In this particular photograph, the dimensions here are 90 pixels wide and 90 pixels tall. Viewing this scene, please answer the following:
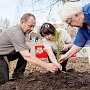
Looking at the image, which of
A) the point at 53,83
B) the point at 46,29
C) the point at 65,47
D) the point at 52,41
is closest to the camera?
the point at 53,83

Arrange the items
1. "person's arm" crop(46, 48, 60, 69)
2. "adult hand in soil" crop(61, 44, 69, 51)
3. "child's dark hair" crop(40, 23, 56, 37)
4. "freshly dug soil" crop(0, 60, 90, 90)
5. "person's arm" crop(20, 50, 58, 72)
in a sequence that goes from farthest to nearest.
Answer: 1. "adult hand in soil" crop(61, 44, 69, 51)
2. "child's dark hair" crop(40, 23, 56, 37)
3. "person's arm" crop(46, 48, 60, 69)
4. "person's arm" crop(20, 50, 58, 72)
5. "freshly dug soil" crop(0, 60, 90, 90)

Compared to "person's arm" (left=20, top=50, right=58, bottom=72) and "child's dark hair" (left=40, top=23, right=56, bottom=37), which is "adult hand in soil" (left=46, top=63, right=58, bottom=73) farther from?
"child's dark hair" (left=40, top=23, right=56, bottom=37)

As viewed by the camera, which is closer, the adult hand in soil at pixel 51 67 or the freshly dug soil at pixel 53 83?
the freshly dug soil at pixel 53 83

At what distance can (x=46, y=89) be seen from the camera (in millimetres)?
5070

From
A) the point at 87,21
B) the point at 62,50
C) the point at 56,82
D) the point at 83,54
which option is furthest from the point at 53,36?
the point at 83,54

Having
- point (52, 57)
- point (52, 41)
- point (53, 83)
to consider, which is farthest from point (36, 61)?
point (52, 41)

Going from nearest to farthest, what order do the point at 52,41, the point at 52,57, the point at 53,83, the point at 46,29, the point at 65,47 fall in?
the point at 53,83
the point at 46,29
the point at 52,57
the point at 52,41
the point at 65,47

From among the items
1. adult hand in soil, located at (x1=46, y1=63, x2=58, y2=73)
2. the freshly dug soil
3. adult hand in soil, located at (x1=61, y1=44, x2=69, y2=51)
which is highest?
adult hand in soil, located at (x1=61, y1=44, x2=69, y2=51)

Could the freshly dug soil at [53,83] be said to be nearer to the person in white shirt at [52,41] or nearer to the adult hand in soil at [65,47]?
the person in white shirt at [52,41]

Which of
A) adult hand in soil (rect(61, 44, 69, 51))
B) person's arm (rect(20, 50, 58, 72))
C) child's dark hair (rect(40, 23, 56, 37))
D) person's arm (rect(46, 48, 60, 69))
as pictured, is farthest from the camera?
adult hand in soil (rect(61, 44, 69, 51))

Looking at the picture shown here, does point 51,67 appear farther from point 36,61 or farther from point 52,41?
point 52,41

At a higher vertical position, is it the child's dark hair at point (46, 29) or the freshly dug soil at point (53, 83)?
the child's dark hair at point (46, 29)

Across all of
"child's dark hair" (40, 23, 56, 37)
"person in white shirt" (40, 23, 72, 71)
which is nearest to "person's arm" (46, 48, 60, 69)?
"person in white shirt" (40, 23, 72, 71)

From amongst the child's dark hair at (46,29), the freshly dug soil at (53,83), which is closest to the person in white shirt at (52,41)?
the child's dark hair at (46,29)
